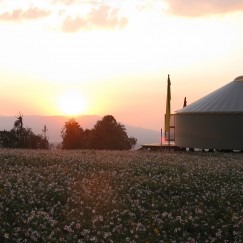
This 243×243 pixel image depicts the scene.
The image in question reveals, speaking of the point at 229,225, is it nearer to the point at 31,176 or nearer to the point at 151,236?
the point at 151,236

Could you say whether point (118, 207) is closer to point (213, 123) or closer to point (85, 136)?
point (213, 123)

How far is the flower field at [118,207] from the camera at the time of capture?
11.9 meters

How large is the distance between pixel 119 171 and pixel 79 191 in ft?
19.6

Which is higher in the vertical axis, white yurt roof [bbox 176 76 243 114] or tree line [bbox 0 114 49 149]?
white yurt roof [bbox 176 76 243 114]

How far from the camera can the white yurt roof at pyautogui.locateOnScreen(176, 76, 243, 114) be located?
53.6 metres

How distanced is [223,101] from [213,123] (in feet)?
15.5

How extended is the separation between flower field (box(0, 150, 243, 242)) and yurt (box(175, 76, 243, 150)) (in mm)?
30819

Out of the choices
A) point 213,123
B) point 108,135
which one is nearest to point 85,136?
point 108,135

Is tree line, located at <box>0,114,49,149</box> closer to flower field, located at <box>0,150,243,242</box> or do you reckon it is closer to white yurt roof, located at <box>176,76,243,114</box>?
white yurt roof, located at <box>176,76,243,114</box>

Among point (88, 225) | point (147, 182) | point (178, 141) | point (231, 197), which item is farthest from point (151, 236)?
point (178, 141)

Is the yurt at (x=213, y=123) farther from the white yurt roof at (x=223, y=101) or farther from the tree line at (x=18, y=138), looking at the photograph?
the tree line at (x=18, y=138)

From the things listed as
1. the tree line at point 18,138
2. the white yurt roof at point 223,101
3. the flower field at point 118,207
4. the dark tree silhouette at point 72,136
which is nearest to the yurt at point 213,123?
the white yurt roof at point 223,101

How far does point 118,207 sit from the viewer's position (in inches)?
559

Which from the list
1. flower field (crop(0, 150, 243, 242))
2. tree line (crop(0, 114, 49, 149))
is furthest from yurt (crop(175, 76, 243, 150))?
flower field (crop(0, 150, 243, 242))
